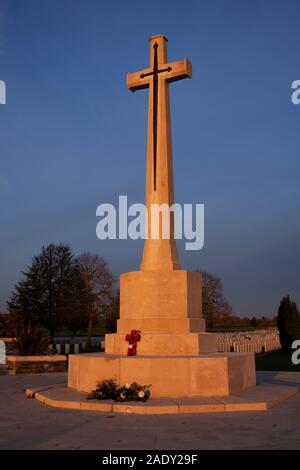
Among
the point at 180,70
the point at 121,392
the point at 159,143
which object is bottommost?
the point at 121,392

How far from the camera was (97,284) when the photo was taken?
36.4 m

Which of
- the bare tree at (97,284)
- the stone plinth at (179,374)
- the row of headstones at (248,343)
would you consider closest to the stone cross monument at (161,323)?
the stone plinth at (179,374)

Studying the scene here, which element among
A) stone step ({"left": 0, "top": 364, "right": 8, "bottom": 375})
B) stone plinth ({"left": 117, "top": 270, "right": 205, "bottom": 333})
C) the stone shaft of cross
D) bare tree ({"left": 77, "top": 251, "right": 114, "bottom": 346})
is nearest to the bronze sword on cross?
the stone shaft of cross

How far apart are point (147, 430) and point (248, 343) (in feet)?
60.5

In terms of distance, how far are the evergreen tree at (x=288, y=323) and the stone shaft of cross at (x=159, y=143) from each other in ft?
52.7

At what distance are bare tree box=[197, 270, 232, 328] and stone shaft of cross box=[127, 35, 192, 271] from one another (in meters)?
35.1

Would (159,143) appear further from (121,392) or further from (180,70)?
(121,392)

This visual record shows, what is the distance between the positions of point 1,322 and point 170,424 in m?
22.7

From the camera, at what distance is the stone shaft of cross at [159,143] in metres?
10.4

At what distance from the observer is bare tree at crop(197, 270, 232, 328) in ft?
149

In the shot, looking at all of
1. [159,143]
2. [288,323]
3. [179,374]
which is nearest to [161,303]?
[179,374]

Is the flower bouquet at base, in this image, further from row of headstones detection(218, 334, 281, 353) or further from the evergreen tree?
the evergreen tree
